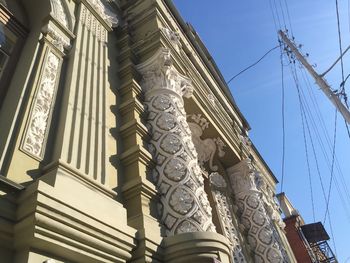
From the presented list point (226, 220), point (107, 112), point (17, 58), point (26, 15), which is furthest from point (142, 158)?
point (226, 220)

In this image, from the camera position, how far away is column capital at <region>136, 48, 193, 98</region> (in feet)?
17.3

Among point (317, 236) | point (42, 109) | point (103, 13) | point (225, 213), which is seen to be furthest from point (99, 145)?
point (317, 236)

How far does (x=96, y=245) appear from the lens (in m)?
2.65

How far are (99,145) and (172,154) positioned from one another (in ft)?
3.51

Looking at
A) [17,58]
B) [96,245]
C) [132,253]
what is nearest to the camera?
[96,245]

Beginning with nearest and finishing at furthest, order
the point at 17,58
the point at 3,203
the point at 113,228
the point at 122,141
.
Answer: the point at 3,203, the point at 113,228, the point at 17,58, the point at 122,141

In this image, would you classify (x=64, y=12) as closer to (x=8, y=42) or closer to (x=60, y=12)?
(x=60, y=12)

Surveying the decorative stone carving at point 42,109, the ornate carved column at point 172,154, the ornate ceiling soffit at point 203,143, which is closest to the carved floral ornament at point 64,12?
the decorative stone carving at point 42,109

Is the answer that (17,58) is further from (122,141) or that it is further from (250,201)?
(250,201)

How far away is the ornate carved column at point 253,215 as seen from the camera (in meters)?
6.92

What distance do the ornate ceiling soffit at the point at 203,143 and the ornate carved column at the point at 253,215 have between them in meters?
0.70

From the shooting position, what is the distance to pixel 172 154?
4.43 metres

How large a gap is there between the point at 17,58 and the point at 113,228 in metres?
2.57

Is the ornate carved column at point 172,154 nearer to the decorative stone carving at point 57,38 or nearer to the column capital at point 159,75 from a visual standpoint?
the column capital at point 159,75
